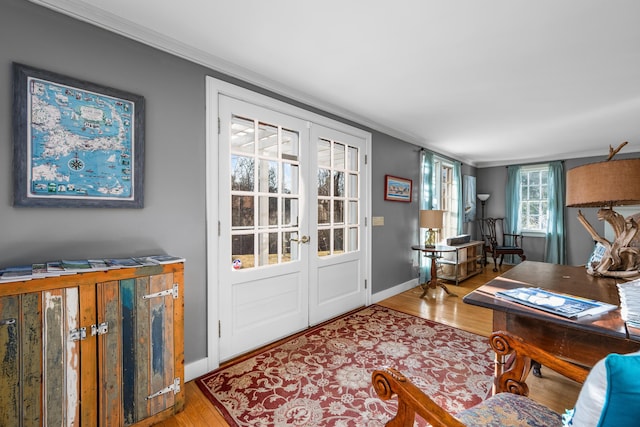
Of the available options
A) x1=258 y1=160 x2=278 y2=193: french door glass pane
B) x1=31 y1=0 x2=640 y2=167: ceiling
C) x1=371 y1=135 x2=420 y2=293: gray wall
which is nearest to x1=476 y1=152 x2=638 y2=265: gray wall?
x1=31 y1=0 x2=640 y2=167: ceiling

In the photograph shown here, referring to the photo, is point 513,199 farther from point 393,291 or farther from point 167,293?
point 167,293

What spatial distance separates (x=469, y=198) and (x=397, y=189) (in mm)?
3245

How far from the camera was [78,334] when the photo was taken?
4.44 ft

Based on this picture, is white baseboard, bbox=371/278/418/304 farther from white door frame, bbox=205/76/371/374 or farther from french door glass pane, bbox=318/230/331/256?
white door frame, bbox=205/76/371/374

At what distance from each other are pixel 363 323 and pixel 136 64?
9.80ft

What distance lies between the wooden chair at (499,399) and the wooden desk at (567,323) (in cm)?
16

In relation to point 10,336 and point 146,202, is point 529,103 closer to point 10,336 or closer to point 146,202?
point 146,202

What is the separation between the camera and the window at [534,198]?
605 centimetres

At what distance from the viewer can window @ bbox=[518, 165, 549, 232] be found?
6.05 m

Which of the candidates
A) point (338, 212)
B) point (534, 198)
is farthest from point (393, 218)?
point (534, 198)

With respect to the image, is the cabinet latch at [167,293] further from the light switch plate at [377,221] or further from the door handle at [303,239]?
the light switch plate at [377,221]

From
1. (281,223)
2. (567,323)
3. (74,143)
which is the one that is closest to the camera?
(567,323)

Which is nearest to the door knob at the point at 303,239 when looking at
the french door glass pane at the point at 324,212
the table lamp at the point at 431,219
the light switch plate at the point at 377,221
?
the french door glass pane at the point at 324,212

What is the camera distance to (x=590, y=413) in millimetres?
625
